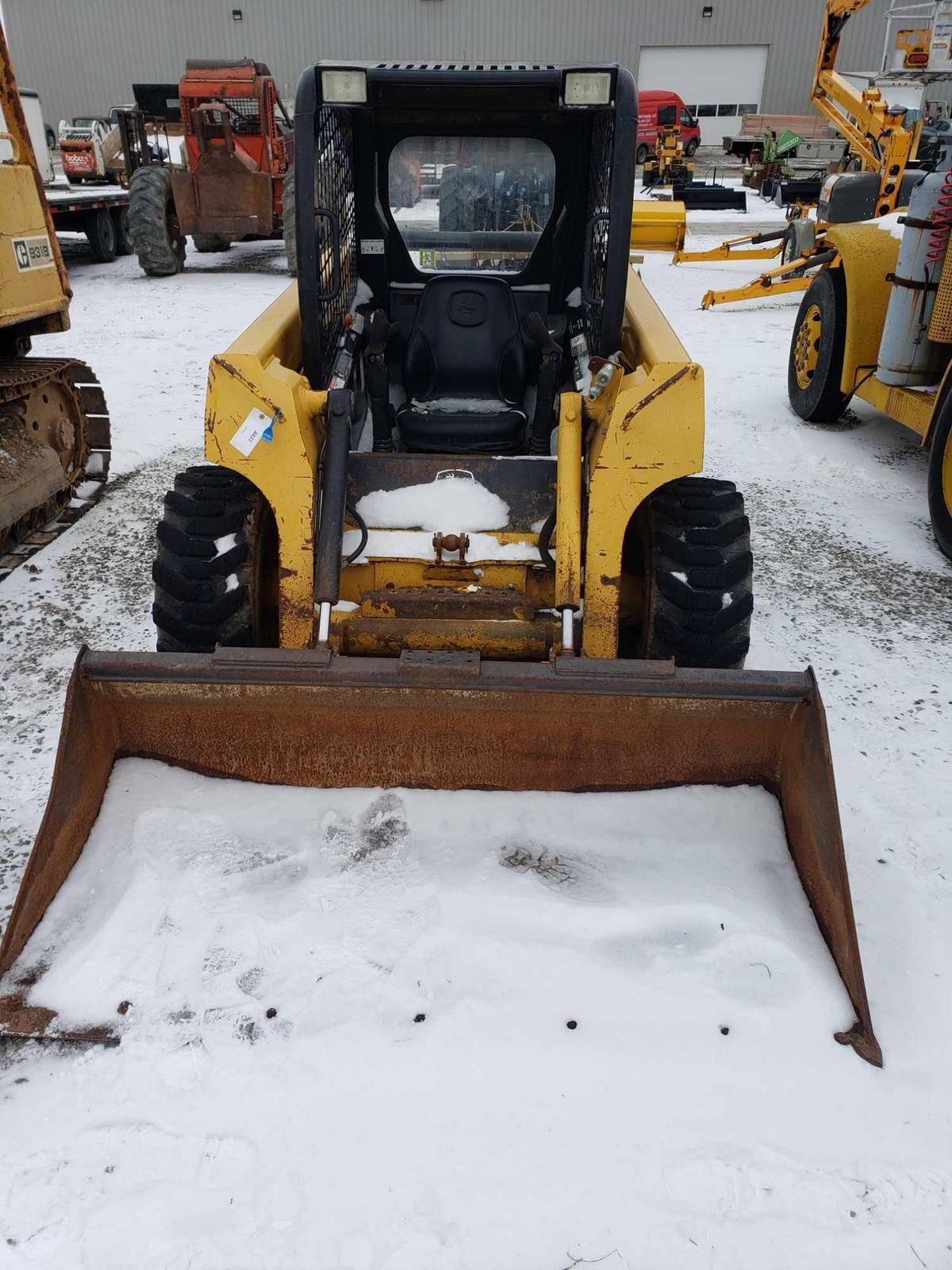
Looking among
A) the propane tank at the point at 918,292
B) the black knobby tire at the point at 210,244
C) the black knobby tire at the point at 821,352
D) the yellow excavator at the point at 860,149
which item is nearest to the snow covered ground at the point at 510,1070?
the propane tank at the point at 918,292

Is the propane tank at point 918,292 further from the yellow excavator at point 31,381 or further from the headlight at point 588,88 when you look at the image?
the yellow excavator at point 31,381

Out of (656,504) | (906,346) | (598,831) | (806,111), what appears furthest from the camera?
(806,111)

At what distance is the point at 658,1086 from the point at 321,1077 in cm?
69

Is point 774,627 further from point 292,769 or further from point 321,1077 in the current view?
point 321,1077

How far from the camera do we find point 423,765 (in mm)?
2549

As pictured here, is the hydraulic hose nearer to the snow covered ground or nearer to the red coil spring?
the snow covered ground

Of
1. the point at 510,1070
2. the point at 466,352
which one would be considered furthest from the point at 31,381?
the point at 510,1070

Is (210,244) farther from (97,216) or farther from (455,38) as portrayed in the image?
(455,38)

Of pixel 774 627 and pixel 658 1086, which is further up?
pixel 658 1086

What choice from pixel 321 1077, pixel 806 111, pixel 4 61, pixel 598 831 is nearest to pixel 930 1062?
pixel 598 831

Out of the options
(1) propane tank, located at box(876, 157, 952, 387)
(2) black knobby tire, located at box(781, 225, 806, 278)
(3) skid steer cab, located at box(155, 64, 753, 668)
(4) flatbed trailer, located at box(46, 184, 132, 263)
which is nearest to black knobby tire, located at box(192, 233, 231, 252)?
(4) flatbed trailer, located at box(46, 184, 132, 263)

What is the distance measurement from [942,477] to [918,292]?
Answer: 42.5 inches

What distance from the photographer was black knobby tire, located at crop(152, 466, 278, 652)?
2.76 meters

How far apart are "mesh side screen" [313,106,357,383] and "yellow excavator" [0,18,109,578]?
1541 millimetres
